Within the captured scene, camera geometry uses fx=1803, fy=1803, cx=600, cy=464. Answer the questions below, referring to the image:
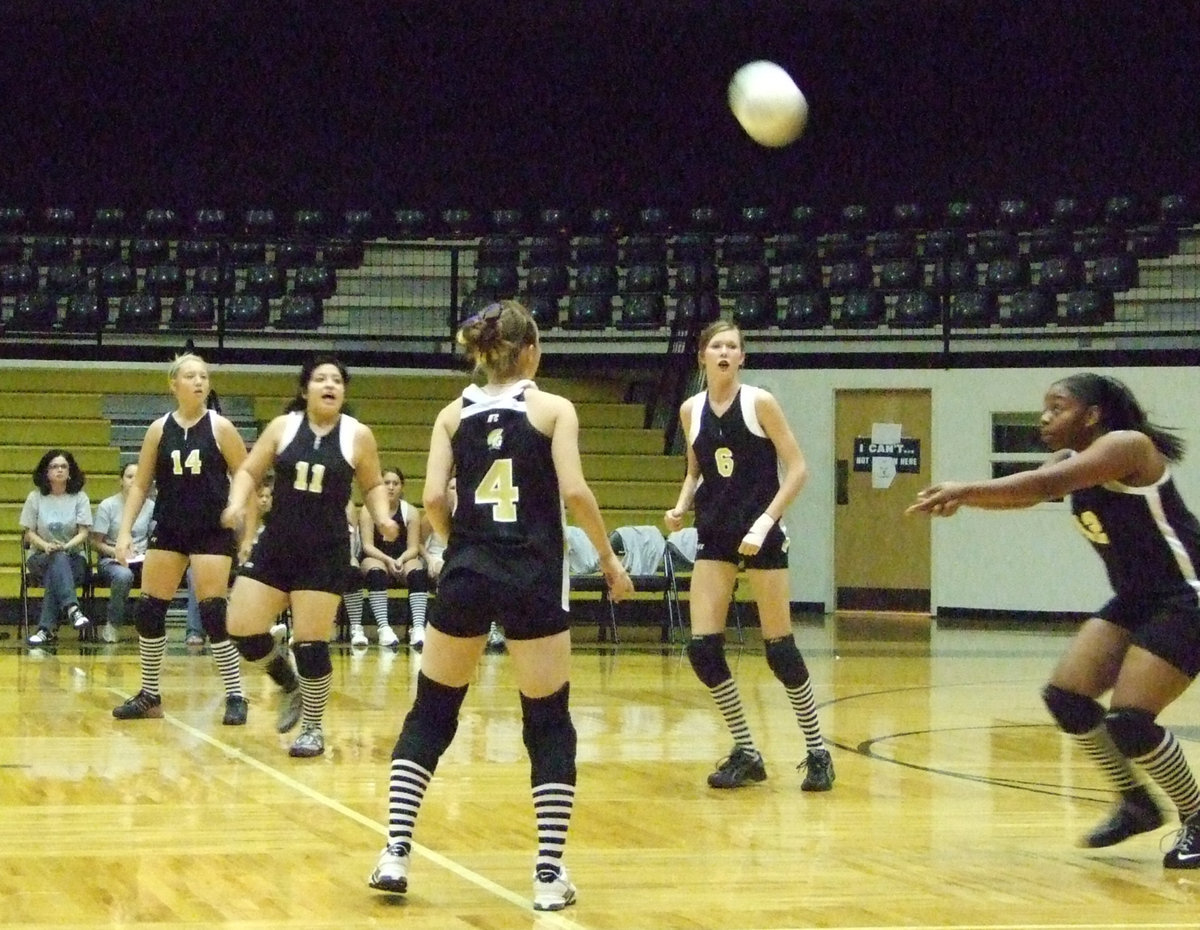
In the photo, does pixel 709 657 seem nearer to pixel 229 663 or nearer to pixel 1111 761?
pixel 1111 761

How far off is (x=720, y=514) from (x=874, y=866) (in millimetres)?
2218

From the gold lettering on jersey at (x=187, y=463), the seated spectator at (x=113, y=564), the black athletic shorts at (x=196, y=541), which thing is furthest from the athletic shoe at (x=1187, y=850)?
the seated spectator at (x=113, y=564)

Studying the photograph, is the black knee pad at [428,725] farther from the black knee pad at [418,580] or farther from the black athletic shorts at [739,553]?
the black knee pad at [418,580]

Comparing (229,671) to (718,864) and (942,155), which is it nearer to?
(718,864)

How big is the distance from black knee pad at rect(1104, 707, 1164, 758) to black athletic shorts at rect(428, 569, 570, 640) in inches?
76.7

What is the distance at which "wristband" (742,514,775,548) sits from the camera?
756cm

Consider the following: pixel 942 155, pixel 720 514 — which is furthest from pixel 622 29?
pixel 720 514

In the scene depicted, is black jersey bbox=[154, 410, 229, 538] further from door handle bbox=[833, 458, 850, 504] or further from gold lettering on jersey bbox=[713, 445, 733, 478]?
door handle bbox=[833, 458, 850, 504]

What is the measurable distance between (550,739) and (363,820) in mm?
1701

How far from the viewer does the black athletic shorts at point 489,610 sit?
17.5ft

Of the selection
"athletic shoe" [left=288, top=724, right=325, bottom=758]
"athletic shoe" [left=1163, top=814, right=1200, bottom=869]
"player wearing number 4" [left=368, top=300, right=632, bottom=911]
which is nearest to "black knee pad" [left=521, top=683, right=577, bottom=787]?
"player wearing number 4" [left=368, top=300, right=632, bottom=911]

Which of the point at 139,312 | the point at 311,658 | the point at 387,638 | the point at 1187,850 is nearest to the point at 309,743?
the point at 311,658

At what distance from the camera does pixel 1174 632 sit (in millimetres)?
5980

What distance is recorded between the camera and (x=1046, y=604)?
772 inches
